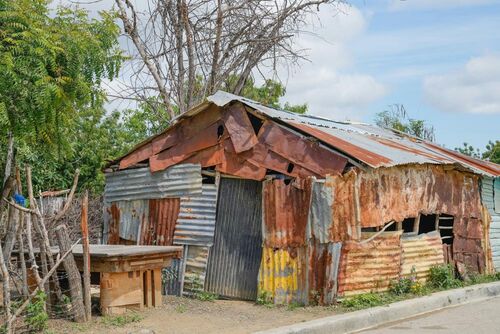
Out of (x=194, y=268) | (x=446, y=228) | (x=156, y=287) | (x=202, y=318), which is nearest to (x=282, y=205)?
(x=194, y=268)

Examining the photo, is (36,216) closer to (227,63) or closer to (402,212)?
(402,212)

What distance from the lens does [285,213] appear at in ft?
36.5

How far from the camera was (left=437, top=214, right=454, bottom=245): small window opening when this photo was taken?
1373cm

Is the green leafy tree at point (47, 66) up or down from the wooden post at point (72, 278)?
up

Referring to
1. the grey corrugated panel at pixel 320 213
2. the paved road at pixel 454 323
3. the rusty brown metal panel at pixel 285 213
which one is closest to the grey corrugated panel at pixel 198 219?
the rusty brown metal panel at pixel 285 213

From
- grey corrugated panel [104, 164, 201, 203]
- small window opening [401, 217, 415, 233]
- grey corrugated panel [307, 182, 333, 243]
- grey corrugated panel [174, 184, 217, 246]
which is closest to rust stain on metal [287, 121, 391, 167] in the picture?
grey corrugated panel [307, 182, 333, 243]

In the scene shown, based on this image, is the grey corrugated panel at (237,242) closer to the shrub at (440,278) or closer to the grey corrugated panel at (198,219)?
the grey corrugated panel at (198,219)

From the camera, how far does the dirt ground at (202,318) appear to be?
8672mm

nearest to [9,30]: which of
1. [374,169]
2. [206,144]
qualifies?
[206,144]

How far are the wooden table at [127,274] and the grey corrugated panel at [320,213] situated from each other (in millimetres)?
2244

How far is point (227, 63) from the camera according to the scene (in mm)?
18703

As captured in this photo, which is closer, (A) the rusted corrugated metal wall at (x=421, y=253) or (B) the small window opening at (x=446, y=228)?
(A) the rusted corrugated metal wall at (x=421, y=253)

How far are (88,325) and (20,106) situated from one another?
297 centimetres

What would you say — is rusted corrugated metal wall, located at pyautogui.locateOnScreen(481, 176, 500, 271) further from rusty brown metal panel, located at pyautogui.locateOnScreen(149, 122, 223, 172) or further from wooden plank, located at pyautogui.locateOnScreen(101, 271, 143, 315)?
wooden plank, located at pyautogui.locateOnScreen(101, 271, 143, 315)
